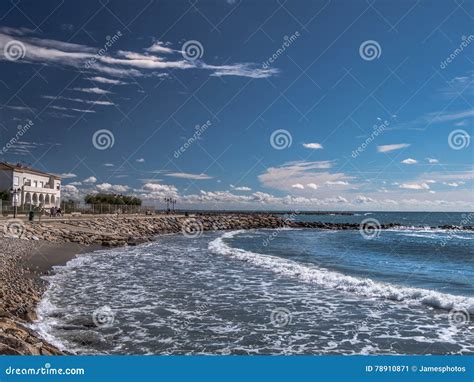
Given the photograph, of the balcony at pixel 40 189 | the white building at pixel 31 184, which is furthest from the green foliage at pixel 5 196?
the balcony at pixel 40 189

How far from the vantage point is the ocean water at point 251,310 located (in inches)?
338

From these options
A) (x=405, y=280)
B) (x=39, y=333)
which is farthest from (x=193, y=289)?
(x=405, y=280)

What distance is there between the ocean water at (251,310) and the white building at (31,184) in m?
35.8

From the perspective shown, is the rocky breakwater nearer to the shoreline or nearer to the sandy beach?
the shoreline

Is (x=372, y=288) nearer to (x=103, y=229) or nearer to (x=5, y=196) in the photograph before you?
(x=103, y=229)

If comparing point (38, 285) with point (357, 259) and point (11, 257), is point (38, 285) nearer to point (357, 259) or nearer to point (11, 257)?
point (11, 257)

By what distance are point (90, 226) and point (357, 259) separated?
76.8 feet

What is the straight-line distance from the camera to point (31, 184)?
54.0 meters

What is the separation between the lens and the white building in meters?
50.8

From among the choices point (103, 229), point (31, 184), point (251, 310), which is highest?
point (31, 184)

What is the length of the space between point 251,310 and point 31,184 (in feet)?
164

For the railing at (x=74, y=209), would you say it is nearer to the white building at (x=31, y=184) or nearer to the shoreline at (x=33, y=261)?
the white building at (x=31, y=184)

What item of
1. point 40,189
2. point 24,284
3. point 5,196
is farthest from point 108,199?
point 24,284

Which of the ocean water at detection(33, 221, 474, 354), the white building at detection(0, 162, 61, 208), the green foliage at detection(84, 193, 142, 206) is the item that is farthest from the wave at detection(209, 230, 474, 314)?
the green foliage at detection(84, 193, 142, 206)
